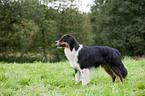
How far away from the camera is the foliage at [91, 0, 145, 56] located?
653 inches

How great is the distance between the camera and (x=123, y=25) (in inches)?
→ 696

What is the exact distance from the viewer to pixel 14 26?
11.5 m

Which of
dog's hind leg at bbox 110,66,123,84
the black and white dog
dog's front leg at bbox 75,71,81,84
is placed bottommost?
dog's front leg at bbox 75,71,81,84

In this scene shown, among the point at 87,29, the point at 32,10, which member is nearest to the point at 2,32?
the point at 32,10

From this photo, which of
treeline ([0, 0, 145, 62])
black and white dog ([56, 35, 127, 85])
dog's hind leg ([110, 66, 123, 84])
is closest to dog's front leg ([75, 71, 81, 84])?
black and white dog ([56, 35, 127, 85])

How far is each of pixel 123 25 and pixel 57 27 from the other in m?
8.99

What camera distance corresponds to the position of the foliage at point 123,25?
54.4ft

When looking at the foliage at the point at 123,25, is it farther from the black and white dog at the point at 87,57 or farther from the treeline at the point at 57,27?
the black and white dog at the point at 87,57

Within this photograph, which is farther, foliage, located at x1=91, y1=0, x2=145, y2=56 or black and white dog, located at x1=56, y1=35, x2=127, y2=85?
foliage, located at x1=91, y1=0, x2=145, y2=56

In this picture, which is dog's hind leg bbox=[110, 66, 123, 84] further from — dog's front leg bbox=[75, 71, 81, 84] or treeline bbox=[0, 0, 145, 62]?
treeline bbox=[0, 0, 145, 62]

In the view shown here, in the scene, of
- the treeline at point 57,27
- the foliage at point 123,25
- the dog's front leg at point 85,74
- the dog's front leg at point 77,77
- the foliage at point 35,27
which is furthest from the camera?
the foliage at point 123,25

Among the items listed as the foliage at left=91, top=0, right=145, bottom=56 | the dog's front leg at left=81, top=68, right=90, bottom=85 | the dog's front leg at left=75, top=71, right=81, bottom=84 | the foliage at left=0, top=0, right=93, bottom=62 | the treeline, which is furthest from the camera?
the foliage at left=91, top=0, right=145, bottom=56

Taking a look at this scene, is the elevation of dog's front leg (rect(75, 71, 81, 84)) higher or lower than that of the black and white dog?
lower

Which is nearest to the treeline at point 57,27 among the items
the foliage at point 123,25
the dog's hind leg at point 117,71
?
the foliage at point 123,25
